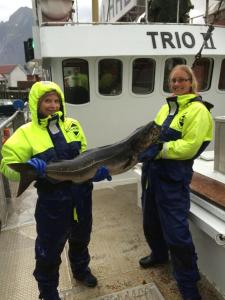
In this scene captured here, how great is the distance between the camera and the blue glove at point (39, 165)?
8.23ft

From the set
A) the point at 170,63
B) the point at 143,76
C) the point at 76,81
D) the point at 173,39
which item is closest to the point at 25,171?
the point at 76,81

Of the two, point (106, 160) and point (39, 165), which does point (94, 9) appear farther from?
point (39, 165)

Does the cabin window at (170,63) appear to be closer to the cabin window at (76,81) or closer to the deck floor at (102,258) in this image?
the cabin window at (76,81)

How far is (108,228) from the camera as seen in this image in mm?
4703

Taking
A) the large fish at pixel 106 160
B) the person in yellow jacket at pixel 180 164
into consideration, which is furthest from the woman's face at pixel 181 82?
the large fish at pixel 106 160

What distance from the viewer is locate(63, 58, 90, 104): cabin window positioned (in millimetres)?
6117

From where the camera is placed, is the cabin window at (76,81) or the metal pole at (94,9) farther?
the metal pole at (94,9)

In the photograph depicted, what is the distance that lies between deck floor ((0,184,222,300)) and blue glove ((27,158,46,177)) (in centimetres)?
150

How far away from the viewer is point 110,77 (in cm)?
638

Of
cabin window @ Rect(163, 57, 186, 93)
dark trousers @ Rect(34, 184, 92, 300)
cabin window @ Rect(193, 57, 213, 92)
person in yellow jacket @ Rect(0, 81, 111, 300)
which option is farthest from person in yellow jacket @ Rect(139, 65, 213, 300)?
cabin window @ Rect(193, 57, 213, 92)

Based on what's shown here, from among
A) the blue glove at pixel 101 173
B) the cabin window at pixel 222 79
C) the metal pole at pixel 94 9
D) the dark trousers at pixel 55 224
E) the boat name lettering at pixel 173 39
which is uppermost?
the metal pole at pixel 94 9

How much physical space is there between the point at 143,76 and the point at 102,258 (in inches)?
154

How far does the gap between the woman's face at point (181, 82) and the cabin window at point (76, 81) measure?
343cm

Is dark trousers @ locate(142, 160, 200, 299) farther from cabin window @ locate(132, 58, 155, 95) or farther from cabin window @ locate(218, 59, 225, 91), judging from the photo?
cabin window @ locate(218, 59, 225, 91)
